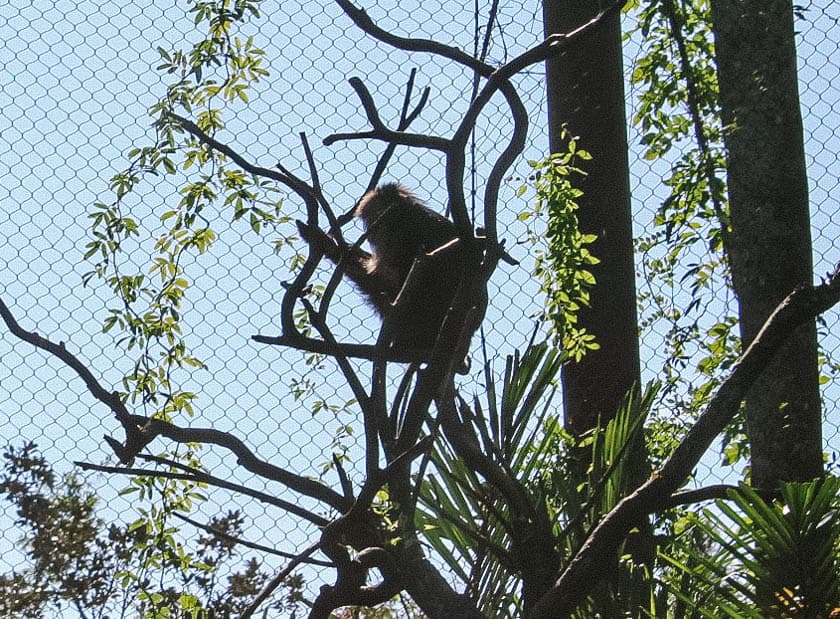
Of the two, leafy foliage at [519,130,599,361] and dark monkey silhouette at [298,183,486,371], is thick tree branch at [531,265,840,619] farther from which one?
dark monkey silhouette at [298,183,486,371]

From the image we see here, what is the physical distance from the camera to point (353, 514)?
1.71 meters

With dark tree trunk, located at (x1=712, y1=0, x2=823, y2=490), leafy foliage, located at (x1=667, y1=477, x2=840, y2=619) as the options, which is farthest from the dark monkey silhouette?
leafy foliage, located at (x1=667, y1=477, x2=840, y2=619)

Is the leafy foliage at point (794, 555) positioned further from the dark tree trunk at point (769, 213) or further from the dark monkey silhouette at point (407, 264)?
the dark monkey silhouette at point (407, 264)

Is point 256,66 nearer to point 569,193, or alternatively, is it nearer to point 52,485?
point 569,193

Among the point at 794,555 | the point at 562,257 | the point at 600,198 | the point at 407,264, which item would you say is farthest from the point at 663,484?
the point at 407,264

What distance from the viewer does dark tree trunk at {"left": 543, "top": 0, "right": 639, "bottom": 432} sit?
266cm

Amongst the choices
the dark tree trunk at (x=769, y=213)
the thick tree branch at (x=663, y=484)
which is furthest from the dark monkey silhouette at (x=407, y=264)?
the thick tree branch at (x=663, y=484)

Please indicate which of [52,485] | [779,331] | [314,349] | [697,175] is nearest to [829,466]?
[779,331]

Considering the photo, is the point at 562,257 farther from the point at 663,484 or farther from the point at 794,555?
the point at 794,555

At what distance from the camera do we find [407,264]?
3.40 meters

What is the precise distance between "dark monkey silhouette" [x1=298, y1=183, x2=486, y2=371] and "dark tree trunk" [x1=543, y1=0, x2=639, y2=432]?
0.37m

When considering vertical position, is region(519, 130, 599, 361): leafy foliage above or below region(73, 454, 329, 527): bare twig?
above

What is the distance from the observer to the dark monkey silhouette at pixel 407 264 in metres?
3.08

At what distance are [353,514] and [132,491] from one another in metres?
0.66
